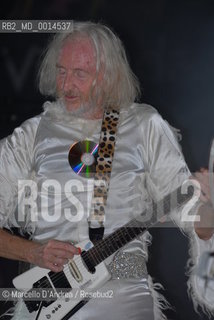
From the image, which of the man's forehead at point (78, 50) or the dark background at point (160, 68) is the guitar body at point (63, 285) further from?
the man's forehead at point (78, 50)

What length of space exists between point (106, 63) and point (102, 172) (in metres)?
0.38

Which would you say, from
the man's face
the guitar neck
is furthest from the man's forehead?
the guitar neck

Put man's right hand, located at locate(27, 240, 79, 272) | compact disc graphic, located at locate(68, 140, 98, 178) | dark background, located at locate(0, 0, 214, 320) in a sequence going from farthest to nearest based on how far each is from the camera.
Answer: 1. dark background, located at locate(0, 0, 214, 320)
2. compact disc graphic, located at locate(68, 140, 98, 178)
3. man's right hand, located at locate(27, 240, 79, 272)

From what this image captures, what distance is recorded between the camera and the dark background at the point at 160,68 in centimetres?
201

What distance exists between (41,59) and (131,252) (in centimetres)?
86

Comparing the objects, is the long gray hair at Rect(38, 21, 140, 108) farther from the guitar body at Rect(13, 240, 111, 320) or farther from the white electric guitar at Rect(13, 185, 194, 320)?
the guitar body at Rect(13, 240, 111, 320)

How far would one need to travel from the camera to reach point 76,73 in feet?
5.96

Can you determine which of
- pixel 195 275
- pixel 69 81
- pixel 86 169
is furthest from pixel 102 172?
pixel 195 275

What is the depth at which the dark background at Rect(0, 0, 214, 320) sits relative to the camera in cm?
201

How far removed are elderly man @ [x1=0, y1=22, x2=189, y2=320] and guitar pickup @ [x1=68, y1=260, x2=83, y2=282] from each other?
2 centimetres

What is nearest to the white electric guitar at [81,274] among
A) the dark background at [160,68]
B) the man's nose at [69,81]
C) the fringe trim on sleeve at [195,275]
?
the fringe trim on sleeve at [195,275]

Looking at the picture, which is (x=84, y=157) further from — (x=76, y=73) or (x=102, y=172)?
(x=76, y=73)

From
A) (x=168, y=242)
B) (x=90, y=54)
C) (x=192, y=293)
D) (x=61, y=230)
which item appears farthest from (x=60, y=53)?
(x=192, y=293)

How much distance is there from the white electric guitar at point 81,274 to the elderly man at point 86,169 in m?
0.02
